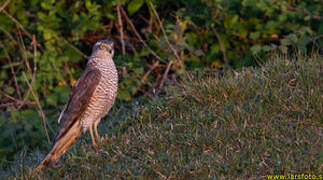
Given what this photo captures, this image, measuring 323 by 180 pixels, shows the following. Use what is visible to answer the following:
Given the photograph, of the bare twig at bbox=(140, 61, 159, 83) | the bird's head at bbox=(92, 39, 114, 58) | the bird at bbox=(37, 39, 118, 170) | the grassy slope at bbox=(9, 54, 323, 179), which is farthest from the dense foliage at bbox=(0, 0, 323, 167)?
the grassy slope at bbox=(9, 54, 323, 179)

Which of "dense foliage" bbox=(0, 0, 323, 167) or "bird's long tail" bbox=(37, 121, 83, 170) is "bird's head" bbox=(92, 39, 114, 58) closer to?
"bird's long tail" bbox=(37, 121, 83, 170)

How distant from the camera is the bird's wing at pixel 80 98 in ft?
17.9

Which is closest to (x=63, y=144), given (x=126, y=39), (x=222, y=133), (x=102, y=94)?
(x=102, y=94)

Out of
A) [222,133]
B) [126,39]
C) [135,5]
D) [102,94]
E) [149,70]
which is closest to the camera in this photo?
[222,133]

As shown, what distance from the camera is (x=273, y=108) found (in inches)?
189

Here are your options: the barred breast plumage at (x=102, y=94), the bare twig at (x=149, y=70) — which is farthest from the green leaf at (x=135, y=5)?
the barred breast plumage at (x=102, y=94)

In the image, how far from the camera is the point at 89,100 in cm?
549

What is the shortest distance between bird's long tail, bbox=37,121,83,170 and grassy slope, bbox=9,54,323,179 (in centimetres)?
11

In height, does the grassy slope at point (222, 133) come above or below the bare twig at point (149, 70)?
above

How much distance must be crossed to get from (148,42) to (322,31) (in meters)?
2.58

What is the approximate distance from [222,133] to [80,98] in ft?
5.44

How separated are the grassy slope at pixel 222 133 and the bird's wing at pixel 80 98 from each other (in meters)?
0.24

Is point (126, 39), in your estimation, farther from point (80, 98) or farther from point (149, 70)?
point (80, 98)

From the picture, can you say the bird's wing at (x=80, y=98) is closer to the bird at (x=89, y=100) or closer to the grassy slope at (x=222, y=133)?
the bird at (x=89, y=100)
